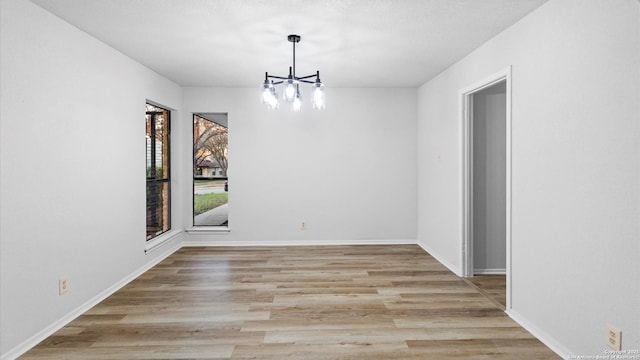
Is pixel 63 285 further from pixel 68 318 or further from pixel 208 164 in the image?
pixel 208 164

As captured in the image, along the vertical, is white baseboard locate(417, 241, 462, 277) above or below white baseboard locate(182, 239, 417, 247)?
below

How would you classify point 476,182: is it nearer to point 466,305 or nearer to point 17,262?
point 466,305

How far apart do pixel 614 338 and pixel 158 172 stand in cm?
505

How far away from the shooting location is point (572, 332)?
2383 mm

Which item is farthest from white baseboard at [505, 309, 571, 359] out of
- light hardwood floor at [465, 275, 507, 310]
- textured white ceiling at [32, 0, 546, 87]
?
textured white ceiling at [32, 0, 546, 87]

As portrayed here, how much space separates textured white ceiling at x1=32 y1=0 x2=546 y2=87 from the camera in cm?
274

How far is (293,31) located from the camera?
3.25 metres

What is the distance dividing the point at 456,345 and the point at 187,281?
278cm

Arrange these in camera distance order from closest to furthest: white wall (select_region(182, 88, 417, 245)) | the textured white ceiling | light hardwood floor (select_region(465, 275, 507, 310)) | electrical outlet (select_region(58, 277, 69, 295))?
1. the textured white ceiling
2. electrical outlet (select_region(58, 277, 69, 295))
3. light hardwood floor (select_region(465, 275, 507, 310))
4. white wall (select_region(182, 88, 417, 245))

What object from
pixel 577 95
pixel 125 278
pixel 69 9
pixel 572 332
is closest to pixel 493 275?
pixel 572 332

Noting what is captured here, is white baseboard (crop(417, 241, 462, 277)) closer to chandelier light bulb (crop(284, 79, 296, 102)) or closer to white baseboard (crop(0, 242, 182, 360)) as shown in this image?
chandelier light bulb (crop(284, 79, 296, 102))

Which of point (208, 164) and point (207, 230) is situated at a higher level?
point (208, 164)

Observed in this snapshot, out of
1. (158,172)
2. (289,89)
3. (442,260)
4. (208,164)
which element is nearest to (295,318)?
(289,89)

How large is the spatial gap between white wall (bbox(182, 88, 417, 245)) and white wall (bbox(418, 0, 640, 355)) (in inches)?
95.2
